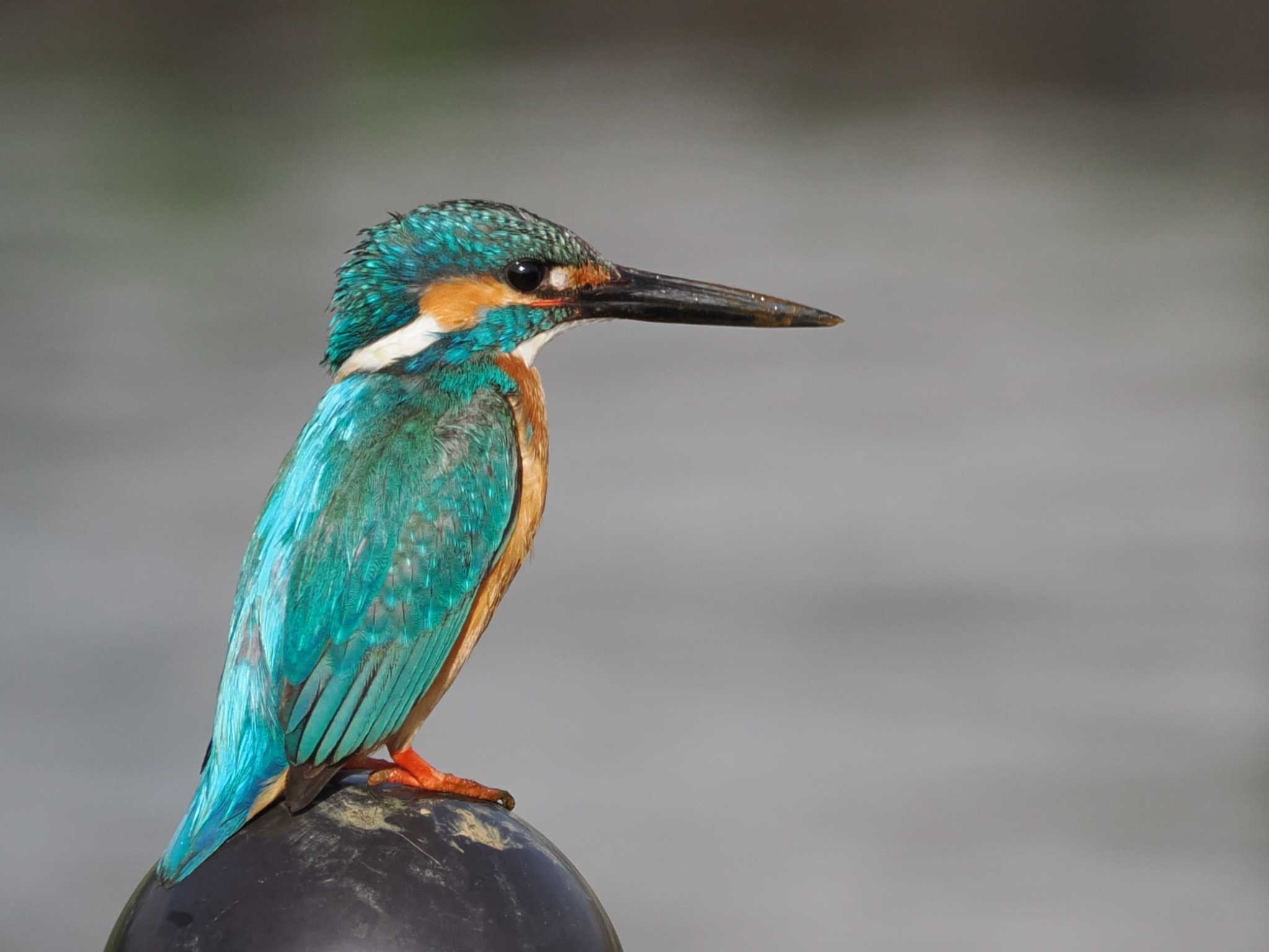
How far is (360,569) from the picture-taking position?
1.62 meters

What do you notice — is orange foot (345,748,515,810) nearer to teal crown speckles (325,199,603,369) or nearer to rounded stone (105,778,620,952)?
rounded stone (105,778,620,952)

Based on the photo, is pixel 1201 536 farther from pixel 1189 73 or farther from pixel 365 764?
pixel 365 764

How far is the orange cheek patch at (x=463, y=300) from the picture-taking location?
1822 mm

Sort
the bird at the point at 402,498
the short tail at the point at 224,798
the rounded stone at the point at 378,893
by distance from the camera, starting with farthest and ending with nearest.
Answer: the bird at the point at 402,498 → the short tail at the point at 224,798 → the rounded stone at the point at 378,893

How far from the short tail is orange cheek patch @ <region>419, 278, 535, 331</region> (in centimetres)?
54

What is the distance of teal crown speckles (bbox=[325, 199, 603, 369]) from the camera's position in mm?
1805

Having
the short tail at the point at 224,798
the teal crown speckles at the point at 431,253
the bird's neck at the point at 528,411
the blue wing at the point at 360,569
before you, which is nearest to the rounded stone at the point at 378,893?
the short tail at the point at 224,798

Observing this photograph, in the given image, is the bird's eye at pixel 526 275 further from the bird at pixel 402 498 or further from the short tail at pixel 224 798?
the short tail at pixel 224 798

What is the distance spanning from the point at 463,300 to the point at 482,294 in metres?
0.02

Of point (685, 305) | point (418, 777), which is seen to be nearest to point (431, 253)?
point (685, 305)

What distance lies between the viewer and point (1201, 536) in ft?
13.7

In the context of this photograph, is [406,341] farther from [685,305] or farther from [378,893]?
[378,893]

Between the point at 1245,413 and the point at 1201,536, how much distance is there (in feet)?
1.16

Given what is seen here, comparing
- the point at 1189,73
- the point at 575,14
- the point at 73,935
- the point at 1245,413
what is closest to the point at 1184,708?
the point at 1245,413
